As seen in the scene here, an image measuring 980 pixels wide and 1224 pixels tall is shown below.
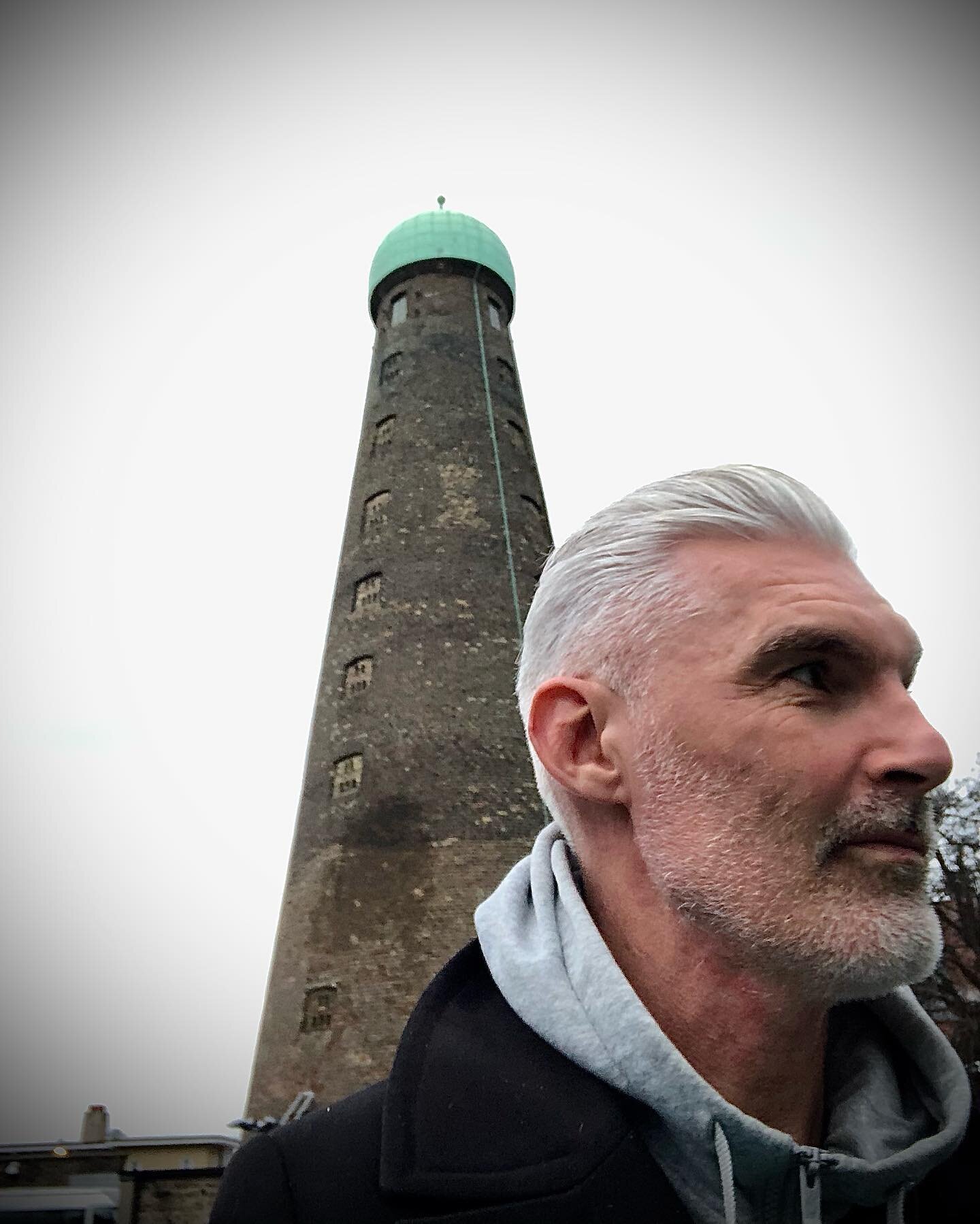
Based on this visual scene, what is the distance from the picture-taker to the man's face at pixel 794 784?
1.81 metres

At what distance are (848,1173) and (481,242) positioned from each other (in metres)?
25.0

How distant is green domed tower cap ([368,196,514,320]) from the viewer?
23.9 meters

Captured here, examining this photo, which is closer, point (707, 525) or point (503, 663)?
point (707, 525)

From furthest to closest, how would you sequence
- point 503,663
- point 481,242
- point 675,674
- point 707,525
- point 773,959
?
point 481,242 → point 503,663 → point 707,525 → point 675,674 → point 773,959

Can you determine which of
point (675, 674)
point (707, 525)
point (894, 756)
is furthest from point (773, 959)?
point (707, 525)

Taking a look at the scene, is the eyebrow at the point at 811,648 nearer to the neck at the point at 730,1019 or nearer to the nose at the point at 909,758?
the nose at the point at 909,758

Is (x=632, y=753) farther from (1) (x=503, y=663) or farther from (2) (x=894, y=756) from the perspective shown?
(1) (x=503, y=663)

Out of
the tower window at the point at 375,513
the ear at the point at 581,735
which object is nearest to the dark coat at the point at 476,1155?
the ear at the point at 581,735

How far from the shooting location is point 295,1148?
1.89 m

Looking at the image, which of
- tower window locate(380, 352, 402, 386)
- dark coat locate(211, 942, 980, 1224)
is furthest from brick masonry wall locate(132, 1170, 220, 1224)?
tower window locate(380, 352, 402, 386)

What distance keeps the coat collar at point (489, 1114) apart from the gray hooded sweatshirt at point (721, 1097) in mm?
55

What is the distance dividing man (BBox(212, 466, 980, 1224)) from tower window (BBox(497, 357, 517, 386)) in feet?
69.8

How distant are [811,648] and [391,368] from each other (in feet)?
70.5

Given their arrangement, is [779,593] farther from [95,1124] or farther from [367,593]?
[95,1124]
